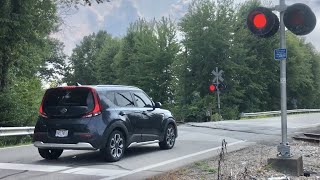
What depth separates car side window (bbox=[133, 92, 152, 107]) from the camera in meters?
11.6

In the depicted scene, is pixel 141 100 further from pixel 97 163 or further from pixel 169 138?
pixel 97 163

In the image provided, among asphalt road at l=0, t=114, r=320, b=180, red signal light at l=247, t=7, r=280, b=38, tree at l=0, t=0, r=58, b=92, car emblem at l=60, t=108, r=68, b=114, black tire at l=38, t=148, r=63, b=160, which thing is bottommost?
asphalt road at l=0, t=114, r=320, b=180

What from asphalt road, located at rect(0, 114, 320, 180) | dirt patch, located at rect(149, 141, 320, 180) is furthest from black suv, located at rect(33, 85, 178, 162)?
dirt patch, located at rect(149, 141, 320, 180)

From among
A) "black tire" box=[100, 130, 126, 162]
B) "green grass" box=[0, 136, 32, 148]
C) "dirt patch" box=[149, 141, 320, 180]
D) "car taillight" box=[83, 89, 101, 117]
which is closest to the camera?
"dirt patch" box=[149, 141, 320, 180]

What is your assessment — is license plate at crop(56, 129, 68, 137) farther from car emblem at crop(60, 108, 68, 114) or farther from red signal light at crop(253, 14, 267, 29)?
red signal light at crop(253, 14, 267, 29)

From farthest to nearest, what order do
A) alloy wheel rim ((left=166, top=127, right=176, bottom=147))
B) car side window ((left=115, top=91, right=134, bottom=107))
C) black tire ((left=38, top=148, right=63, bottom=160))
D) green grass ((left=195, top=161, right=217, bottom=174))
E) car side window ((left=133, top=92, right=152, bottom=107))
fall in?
alloy wheel rim ((left=166, top=127, right=176, bottom=147)) < car side window ((left=133, top=92, right=152, bottom=107)) < car side window ((left=115, top=91, right=134, bottom=107)) < black tire ((left=38, top=148, right=63, bottom=160)) < green grass ((left=195, top=161, right=217, bottom=174))

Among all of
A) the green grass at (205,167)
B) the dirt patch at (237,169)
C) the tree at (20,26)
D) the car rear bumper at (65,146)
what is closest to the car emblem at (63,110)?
the car rear bumper at (65,146)

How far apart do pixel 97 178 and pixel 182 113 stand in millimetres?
36156

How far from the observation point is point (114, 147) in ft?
33.7

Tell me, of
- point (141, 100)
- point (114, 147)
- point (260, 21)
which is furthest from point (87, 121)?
point (260, 21)

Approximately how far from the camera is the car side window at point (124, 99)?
1077 centimetres

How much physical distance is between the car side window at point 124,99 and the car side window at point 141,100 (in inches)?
11.0

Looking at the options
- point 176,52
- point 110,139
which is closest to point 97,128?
point 110,139

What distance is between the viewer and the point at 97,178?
8.12 metres
